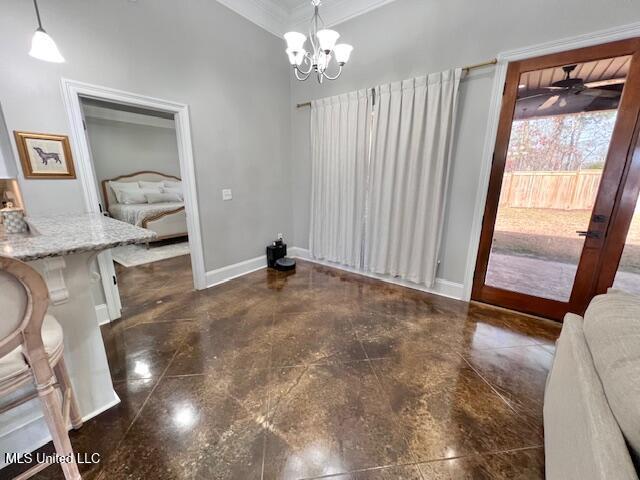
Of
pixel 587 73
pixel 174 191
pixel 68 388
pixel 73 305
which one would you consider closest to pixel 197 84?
pixel 73 305

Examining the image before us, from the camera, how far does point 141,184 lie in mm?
5918

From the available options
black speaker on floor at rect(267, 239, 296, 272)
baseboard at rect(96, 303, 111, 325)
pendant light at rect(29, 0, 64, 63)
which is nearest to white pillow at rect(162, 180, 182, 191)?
black speaker on floor at rect(267, 239, 296, 272)

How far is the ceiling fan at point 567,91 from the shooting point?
201 centimetres

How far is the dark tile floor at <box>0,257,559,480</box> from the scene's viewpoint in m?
1.23

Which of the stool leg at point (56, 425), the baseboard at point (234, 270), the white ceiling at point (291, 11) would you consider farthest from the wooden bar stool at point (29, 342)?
the white ceiling at point (291, 11)

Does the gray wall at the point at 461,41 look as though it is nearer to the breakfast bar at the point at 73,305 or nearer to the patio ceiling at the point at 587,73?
the patio ceiling at the point at 587,73

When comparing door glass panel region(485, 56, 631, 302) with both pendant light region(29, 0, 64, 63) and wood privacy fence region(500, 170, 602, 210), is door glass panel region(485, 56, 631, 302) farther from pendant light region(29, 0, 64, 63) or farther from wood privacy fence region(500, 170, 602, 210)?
pendant light region(29, 0, 64, 63)

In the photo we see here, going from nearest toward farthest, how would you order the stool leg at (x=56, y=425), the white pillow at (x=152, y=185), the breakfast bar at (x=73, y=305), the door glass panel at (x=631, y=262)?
the stool leg at (x=56, y=425)
the breakfast bar at (x=73, y=305)
the door glass panel at (x=631, y=262)
the white pillow at (x=152, y=185)

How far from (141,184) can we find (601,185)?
7.62 metres

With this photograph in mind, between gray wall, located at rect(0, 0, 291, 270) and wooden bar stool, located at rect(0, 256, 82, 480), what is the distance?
62.9 inches

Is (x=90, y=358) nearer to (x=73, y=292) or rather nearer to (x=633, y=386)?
(x=73, y=292)

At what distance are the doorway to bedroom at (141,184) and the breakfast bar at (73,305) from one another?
1.88 m

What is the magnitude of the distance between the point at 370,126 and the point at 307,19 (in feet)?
5.44

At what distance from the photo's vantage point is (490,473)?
1181 millimetres
